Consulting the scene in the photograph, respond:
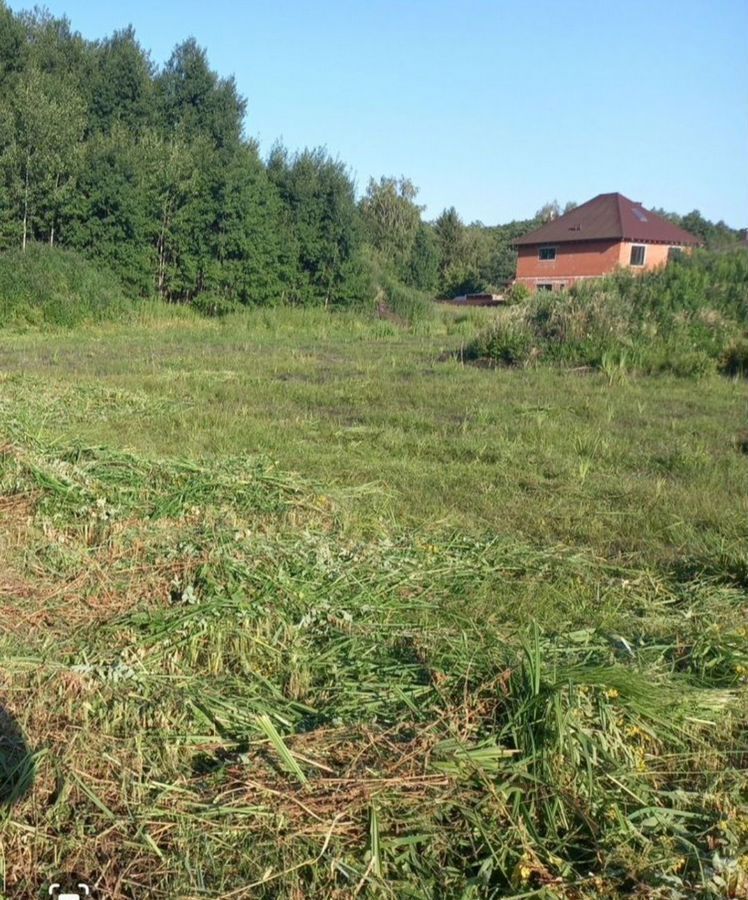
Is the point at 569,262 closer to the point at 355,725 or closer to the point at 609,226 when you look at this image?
the point at 609,226

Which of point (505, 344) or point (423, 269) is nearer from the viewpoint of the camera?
point (505, 344)

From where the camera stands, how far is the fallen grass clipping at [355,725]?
2.32 m

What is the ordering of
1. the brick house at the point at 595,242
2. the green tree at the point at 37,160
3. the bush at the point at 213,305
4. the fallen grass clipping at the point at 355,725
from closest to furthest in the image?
the fallen grass clipping at the point at 355,725, the green tree at the point at 37,160, the bush at the point at 213,305, the brick house at the point at 595,242

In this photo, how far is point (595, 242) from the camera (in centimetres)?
4228

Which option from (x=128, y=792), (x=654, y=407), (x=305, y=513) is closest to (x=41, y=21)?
(x=654, y=407)

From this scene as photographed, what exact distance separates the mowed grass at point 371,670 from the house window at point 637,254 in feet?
121

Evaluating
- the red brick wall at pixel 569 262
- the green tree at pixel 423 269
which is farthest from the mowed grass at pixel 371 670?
the red brick wall at pixel 569 262

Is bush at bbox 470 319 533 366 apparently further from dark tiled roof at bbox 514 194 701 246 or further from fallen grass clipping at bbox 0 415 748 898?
dark tiled roof at bbox 514 194 701 246

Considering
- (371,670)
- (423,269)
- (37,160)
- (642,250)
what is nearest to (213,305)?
(37,160)

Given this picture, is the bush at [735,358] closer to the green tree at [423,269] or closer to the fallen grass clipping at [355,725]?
the fallen grass clipping at [355,725]

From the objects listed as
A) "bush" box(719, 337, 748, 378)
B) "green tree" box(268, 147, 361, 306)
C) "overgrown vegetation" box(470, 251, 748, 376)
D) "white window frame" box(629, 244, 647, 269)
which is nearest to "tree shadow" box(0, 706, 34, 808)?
"overgrown vegetation" box(470, 251, 748, 376)

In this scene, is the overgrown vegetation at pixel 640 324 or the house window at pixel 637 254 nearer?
the overgrown vegetation at pixel 640 324

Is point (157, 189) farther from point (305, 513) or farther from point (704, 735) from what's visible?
point (704, 735)

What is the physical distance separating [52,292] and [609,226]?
95.5ft
